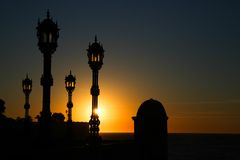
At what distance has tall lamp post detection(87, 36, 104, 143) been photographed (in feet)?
78.7

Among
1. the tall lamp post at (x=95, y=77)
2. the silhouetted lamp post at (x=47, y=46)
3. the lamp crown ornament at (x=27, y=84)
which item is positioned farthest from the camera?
the lamp crown ornament at (x=27, y=84)

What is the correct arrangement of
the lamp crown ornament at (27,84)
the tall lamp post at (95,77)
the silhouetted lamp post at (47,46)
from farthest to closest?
the lamp crown ornament at (27,84) → the tall lamp post at (95,77) → the silhouetted lamp post at (47,46)

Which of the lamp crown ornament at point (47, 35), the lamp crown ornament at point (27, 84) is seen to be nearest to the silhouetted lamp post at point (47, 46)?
the lamp crown ornament at point (47, 35)

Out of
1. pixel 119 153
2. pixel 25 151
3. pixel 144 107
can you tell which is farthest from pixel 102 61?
pixel 25 151

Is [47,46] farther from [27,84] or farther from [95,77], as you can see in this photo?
[27,84]

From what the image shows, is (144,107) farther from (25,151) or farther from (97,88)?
(25,151)

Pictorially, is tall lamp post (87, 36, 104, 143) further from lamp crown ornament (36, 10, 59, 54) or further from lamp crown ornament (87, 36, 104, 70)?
lamp crown ornament (36, 10, 59, 54)

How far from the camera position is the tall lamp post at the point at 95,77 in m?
24.0

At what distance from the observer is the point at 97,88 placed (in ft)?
79.9

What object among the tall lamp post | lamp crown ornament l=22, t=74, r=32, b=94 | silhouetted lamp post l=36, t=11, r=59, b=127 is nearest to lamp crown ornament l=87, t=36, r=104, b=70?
the tall lamp post

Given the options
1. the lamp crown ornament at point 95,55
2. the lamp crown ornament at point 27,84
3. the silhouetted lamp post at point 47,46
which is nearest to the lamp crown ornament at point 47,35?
the silhouetted lamp post at point 47,46

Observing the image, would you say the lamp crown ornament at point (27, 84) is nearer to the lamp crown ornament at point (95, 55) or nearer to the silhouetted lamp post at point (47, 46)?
the lamp crown ornament at point (95, 55)

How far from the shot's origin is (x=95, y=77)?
24.8 m

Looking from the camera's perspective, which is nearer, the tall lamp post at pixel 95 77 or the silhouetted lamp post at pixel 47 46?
the silhouetted lamp post at pixel 47 46
